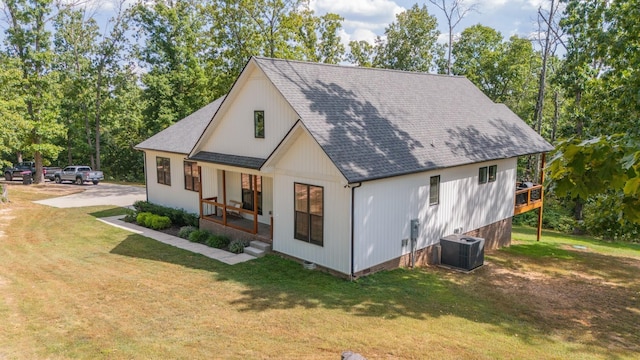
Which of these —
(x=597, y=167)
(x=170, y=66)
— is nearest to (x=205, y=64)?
(x=170, y=66)

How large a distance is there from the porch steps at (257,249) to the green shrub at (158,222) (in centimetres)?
574

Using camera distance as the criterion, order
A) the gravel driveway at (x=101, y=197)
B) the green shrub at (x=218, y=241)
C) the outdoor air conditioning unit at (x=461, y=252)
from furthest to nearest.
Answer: the gravel driveway at (x=101, y=197) < the green shrub at (x=218, y=241) < the outdoor air conditioning unit at (x=461, y=252)

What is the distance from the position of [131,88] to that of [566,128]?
39.6 metres

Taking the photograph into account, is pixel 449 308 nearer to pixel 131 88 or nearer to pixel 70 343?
pixel 70 343

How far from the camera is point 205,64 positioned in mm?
41188

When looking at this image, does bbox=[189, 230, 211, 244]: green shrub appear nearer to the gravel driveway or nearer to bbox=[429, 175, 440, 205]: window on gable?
bbox=[429, 175, 440, 205]: window on gable

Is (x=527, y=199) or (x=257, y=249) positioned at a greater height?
(x=527, y=199)

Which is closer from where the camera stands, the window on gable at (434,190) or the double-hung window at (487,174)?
the window on gable at (434,190)

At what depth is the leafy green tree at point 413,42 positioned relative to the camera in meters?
44.9

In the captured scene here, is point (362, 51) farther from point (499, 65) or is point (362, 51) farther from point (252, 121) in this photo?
point (252, 121)

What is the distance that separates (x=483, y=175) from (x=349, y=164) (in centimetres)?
793

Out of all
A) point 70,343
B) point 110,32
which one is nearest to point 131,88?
point 110,32

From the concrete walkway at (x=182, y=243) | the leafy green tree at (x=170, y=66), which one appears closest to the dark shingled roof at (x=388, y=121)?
the concrete walkway at (x=182, y=243)

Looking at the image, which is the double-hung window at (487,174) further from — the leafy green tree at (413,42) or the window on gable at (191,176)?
the leafy green tree at (413,42)
